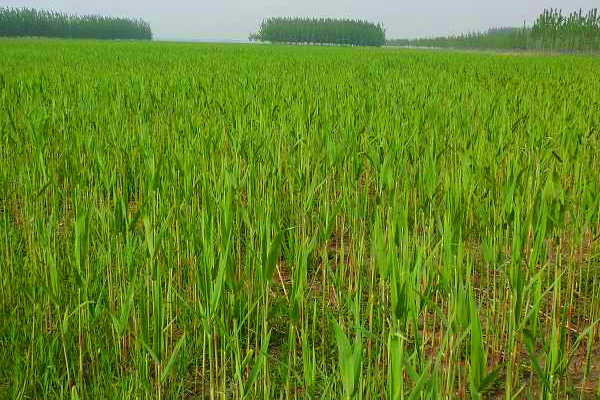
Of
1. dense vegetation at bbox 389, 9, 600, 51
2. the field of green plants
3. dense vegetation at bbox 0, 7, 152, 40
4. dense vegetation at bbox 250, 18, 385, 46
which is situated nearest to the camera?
the field of green plants

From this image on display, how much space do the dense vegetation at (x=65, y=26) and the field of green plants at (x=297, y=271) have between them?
71.7 m

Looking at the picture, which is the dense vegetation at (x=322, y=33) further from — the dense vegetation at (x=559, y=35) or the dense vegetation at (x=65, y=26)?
the dense vegetation at (x=559, y=35)

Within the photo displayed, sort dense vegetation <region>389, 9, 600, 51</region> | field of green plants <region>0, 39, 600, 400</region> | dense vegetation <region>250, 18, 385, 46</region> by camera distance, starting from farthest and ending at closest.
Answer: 1. dense vegetation <region>250, 18, 385, 46</region>
2. dense vegetation <region>389, 9, 600, 51</region>
3. field of green plants <region>0, 39, 600, 400</region>

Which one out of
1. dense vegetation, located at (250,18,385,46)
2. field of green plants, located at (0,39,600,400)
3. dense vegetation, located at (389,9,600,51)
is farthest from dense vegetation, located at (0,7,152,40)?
field of green plants, located at (0,39,600,400)

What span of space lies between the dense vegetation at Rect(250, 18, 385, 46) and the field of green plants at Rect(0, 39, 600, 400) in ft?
322

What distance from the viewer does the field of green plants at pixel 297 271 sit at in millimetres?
1214

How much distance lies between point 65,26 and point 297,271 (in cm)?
8711

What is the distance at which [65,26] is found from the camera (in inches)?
3078

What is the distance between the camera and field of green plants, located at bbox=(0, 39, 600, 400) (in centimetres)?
121

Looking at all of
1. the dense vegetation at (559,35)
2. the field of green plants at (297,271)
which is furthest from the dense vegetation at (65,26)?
the field of green plants at (297,271)

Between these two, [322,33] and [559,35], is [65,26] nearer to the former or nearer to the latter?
[322,33]

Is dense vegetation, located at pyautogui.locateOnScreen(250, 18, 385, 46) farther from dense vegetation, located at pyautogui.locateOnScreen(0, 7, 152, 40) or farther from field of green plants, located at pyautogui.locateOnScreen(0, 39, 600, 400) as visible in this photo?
field of green plants, located at pyautogui.locateOnScreen(0, 39, 600, 400)

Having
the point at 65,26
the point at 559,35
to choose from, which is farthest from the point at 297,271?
the point at 65,26

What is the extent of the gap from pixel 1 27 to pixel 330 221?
76271mm
